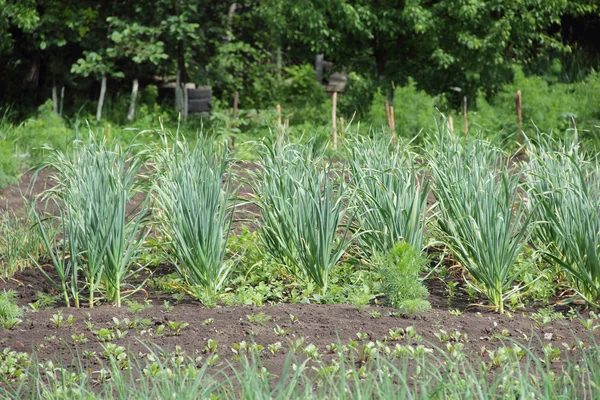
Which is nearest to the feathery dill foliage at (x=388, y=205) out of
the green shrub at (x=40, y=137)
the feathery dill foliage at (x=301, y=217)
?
the feathery dill foliage at (x=301, y=217)

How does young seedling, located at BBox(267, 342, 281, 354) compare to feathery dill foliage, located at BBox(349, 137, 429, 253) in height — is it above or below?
below

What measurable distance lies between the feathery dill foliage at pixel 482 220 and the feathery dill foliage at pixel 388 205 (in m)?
0.16

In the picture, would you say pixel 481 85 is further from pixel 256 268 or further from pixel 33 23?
pixel 256 268

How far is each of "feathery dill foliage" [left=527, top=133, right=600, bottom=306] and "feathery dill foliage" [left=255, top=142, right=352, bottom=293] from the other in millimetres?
1080

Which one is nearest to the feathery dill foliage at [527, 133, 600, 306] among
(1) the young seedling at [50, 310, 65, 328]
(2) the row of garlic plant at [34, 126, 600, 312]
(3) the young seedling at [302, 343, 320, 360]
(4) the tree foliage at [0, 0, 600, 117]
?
(2) the row of garlic plant at [34, 126, 600, 312]

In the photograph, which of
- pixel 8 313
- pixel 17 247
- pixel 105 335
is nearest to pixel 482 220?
pixel 105 335

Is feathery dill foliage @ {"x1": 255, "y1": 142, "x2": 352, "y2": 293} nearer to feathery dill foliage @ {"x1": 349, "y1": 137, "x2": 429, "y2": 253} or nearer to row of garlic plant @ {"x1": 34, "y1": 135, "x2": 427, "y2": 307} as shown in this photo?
row of garlic plant @ {"x1": 34, "y1": 135, "x2": 427, "y2": 307}

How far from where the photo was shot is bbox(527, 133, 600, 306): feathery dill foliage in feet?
13.6

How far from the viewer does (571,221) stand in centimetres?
434

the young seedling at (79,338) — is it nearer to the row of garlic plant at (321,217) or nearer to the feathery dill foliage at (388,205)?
the row of garlic plant at (321,217)

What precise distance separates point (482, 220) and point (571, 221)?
557mm

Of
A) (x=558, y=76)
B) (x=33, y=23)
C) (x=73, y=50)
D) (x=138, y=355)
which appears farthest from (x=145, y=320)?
(x=558, y=76)

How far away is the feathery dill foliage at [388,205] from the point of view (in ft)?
14.8

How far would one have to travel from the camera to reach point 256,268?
4.90m
